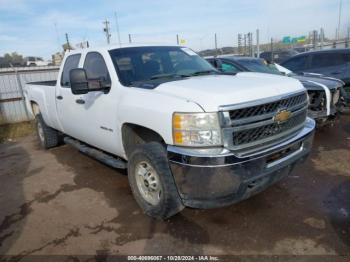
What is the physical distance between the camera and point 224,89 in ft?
9.34

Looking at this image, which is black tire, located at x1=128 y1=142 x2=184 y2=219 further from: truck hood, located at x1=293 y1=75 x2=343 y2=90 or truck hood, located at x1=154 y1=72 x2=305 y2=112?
truck hood, located at x1=293 y1=75 x2=343 y2=90

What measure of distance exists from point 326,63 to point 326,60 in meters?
0.09

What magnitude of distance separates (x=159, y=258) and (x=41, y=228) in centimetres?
152

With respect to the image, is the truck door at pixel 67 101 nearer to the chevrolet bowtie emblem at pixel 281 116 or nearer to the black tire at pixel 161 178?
the black tire at pixel 161 178

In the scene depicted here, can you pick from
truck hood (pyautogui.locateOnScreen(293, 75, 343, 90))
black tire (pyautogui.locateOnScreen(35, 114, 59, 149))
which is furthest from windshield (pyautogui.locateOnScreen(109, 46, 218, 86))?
black tire (pyautogui.locateOnScreen(35, 114, 59, 149))

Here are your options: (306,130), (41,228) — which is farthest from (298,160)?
(41,228)

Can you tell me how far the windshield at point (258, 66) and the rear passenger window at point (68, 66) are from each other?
3.74m

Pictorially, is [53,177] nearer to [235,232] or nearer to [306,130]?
[235,232]

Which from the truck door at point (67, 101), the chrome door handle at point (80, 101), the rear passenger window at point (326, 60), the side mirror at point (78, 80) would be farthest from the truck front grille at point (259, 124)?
the rear passenger window at point (326, 60)

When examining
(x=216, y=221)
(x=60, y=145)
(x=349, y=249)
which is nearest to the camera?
(x=349, y=249)

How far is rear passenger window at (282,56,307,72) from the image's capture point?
8867mm

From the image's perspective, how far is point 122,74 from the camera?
145 inches

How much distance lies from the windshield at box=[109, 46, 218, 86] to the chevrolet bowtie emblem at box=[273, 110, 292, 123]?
124 centimetres

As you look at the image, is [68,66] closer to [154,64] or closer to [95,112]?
[95,112]
